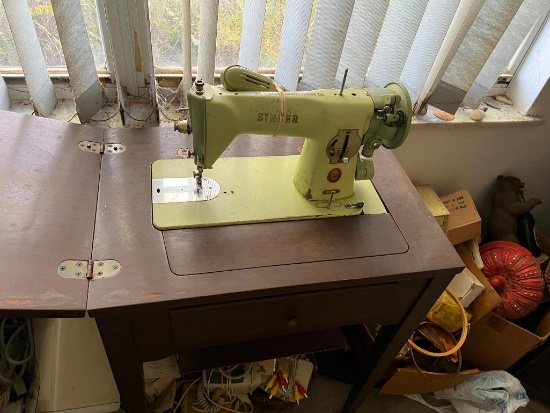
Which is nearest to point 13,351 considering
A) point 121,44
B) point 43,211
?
point 43,211

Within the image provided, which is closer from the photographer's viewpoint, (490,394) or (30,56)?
(30,56)

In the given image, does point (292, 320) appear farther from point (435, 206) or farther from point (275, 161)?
point (435, 206)

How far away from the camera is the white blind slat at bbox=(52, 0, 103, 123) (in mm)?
994

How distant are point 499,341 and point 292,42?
1178mm

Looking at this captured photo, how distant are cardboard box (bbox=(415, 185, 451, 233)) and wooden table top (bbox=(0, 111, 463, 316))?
54 centimetres

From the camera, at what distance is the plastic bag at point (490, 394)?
4.75 ft

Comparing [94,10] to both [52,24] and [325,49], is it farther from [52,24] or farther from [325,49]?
[325,49]

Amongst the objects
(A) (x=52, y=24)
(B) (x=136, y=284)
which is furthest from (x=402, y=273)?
(A) (x=52, y=24)

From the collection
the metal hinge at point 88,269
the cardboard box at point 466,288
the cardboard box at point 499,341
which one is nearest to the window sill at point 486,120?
the cardboard box at point 466,288

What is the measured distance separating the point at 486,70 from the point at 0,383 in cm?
161

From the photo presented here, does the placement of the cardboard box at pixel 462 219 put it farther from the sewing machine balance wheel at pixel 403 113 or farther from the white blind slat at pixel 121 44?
the white blind slat at pixel 121 44

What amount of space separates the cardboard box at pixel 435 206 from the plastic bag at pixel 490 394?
1.69 ft

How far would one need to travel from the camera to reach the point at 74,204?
832mm

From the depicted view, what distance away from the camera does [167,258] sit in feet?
2.54
